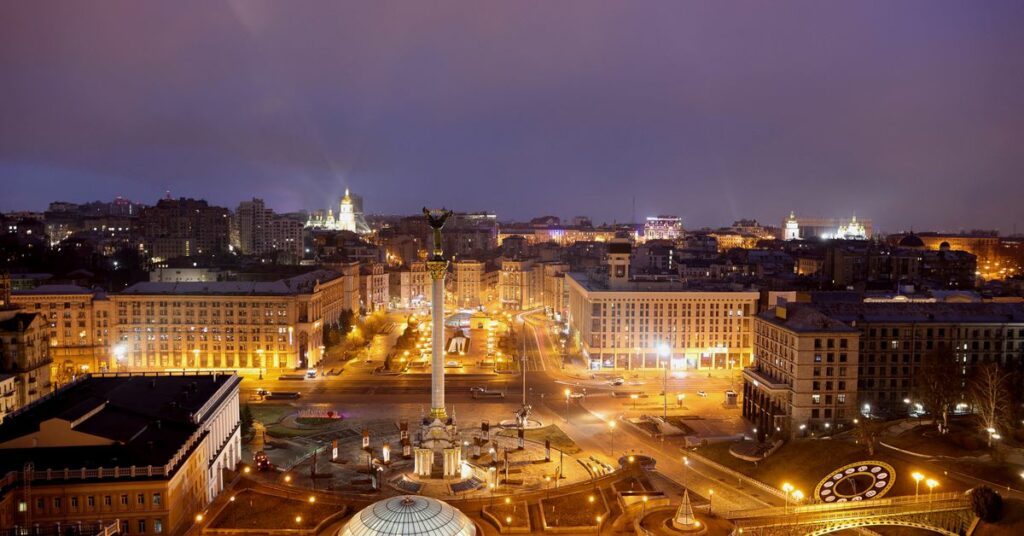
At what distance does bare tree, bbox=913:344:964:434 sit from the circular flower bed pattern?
965cm

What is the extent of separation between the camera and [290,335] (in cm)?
9350

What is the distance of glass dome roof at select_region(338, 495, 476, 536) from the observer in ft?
125

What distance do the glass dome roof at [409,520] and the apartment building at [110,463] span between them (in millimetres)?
10544

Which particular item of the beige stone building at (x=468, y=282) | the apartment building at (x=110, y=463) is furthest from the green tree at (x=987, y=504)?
the beige stone building at (x=468, y=282)

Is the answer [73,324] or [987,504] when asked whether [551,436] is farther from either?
[73,324]

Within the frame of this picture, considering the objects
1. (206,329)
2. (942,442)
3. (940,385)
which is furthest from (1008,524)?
(206,329)

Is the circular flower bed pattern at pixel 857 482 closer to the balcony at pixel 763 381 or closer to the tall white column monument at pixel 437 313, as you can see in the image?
the balcony at pixel 763 381

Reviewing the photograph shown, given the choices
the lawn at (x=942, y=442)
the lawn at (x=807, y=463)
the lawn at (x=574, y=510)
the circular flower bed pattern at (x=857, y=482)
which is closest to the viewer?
the lawn at (x=574, y=510)

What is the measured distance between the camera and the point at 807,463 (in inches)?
2119

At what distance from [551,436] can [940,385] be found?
3097cm

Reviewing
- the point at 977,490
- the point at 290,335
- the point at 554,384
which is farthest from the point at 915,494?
the point at 290,335

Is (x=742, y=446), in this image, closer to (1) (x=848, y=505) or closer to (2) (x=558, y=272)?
(1) (x=848, y=505)

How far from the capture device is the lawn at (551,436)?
62.8m

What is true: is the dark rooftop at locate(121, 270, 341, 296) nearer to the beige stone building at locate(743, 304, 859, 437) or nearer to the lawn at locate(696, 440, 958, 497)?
the lawn at locate(696, 440, 958, 497)
